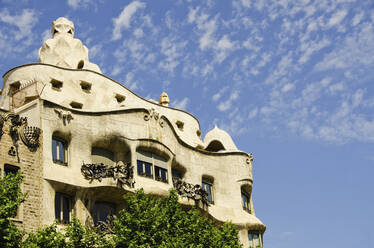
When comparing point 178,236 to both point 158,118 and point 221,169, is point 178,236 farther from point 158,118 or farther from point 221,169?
point 221,169

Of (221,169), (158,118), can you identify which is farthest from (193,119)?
(158,118)

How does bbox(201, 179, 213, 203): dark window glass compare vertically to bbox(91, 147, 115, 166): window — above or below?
below

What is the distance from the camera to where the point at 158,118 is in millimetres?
46062

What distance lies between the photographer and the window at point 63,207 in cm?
3906

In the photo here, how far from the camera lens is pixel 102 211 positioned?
137 ft

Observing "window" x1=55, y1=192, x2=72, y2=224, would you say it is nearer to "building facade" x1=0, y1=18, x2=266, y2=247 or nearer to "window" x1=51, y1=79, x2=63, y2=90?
"building facade" x1=0, y1=18, x2=266, y2=247

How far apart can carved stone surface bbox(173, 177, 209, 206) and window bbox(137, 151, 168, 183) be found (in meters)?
0.90

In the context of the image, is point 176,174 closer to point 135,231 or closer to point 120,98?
point 120,98

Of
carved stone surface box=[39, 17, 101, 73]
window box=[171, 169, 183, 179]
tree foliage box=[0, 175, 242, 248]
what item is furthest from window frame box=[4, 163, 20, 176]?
carved stone surface box=[39, 17, 101, 73]

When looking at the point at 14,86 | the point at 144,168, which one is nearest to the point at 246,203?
the point at 144,168

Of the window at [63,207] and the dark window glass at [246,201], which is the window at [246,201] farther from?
the window at [63,207]

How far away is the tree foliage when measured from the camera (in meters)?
31.4

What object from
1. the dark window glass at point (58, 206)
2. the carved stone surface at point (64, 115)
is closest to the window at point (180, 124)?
the carved stone surface at point (64, 115)

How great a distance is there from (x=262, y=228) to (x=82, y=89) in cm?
1572
